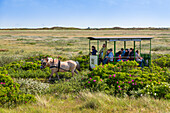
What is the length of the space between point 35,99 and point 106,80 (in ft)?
9.43

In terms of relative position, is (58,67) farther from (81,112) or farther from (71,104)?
(81,112)

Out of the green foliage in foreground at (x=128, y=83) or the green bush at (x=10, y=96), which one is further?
the green foliage in foreground at (x=128, y=83)

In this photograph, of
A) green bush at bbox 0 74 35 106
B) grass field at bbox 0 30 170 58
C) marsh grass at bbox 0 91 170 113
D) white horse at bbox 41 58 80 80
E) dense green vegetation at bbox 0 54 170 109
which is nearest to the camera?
marsh grass at bbox 0 91 170 113

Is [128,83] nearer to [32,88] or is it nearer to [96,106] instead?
[96,106]

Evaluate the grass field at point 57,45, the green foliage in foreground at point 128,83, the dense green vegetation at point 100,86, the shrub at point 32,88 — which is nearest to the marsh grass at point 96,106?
the dense green vegetation at point 100,86

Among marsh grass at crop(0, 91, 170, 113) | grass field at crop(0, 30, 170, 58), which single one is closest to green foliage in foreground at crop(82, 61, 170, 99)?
marsh grass at crop(0, 91, 170, 113)

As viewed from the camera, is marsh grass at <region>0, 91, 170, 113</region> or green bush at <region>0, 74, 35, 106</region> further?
green bush at <region>0, 74, 35, 106</region>

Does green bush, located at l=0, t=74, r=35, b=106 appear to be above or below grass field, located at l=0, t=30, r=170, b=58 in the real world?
below

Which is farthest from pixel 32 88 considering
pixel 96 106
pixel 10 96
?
pixel 96 106

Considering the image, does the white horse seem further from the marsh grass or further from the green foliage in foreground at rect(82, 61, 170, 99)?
the marsh grass

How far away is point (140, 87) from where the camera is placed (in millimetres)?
7914

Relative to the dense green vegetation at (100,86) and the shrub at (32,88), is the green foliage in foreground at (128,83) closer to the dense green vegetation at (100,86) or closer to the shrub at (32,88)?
the dense green vegetation at (100,86)

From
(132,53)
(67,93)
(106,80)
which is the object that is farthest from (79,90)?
(132,53)

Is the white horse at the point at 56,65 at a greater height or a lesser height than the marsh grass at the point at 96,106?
greater
